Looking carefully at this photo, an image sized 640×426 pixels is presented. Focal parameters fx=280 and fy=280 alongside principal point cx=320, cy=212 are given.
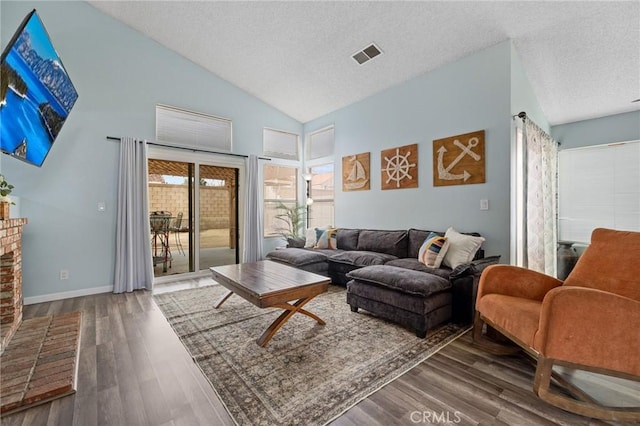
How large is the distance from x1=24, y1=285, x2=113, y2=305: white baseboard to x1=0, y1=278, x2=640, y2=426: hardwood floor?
1799 mm

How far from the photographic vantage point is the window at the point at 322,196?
562 centimetres

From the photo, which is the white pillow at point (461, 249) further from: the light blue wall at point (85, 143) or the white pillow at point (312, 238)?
the light blue wall at point (85, 143)

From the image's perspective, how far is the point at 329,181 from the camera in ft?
18.5

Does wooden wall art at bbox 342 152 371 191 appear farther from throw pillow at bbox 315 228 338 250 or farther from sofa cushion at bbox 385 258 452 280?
sofa cushion at bbox 385 258 452 280

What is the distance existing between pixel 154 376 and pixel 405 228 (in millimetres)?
3464

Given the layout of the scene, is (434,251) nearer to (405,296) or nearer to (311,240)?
(405,296)

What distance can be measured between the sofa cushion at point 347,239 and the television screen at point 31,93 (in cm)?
388

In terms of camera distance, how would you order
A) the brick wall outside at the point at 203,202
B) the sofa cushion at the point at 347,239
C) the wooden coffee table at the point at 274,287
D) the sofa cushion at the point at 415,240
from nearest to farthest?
the wooden coffee table at the point at 274,287
the sofa cushion at the point at 415,240
the brick wall outside at the point at 203,202
the sofa cushion at the point at 347,239

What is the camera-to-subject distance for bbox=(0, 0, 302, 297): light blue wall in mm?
3408

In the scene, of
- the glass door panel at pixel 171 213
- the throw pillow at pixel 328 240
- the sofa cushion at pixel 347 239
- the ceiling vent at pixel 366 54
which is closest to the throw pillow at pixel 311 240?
the throw pillow at pixel 328 240

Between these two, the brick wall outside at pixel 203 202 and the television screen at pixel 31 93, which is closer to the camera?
the television screen at pixel 31 93

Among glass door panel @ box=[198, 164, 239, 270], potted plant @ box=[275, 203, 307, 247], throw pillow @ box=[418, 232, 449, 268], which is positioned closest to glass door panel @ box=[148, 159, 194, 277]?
glass door panel @ box=[198, 164, 239, 270]

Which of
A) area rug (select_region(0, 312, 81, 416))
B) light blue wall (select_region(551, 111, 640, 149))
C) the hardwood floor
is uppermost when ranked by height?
light blue wall (select_region(551, 111, 640, 149))

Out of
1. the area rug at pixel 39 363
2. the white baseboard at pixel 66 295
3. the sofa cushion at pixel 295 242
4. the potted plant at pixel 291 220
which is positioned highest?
the potted plant at pixel 291 220
